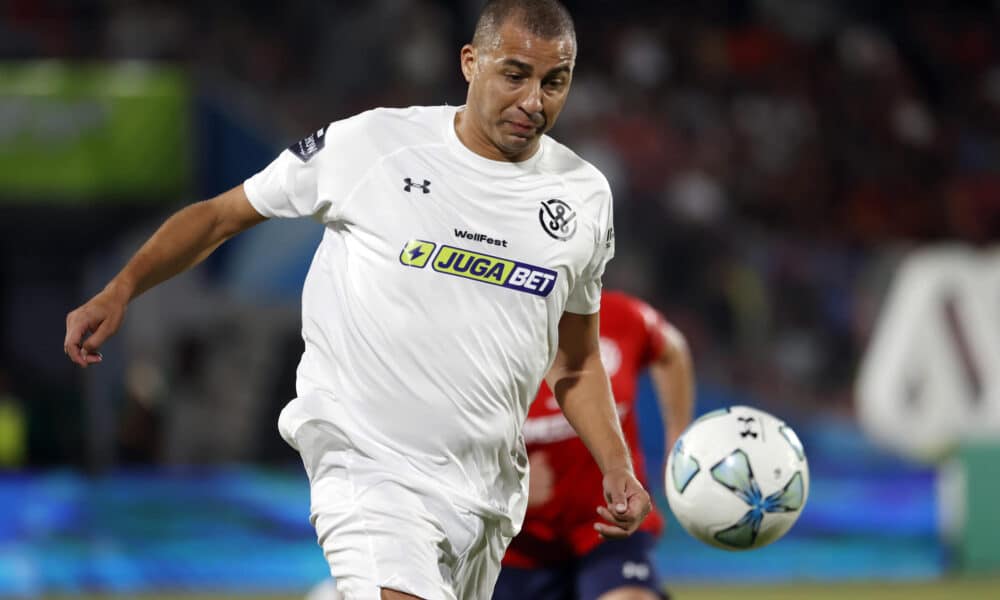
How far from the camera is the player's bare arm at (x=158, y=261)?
340 cm

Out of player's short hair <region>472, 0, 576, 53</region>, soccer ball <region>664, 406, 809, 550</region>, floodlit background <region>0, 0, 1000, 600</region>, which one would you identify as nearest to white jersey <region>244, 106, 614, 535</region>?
player's short hair <region>472, 0, 576, 53</region>

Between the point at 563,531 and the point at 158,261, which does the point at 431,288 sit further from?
the point at 563,531

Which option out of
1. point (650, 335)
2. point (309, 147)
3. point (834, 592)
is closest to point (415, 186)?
point (309, 147)

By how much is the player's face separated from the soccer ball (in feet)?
3.40

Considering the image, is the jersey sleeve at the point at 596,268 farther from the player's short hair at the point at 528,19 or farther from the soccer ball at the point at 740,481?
the soccer ball at the point at 740,481

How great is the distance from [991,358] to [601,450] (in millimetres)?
7266

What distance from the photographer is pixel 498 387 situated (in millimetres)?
3658

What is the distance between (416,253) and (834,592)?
21.3 ft

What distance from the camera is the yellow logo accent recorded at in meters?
3.59

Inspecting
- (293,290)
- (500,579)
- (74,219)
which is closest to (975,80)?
(293,290)

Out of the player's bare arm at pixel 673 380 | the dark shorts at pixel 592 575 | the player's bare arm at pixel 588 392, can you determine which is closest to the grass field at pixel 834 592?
the player's bare arm at pixel 673 380

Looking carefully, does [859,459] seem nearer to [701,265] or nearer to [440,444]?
[701,265]

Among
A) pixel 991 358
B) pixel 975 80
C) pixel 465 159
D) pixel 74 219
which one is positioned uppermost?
pixel 975 80

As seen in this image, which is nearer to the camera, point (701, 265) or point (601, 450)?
point (601, 450)
